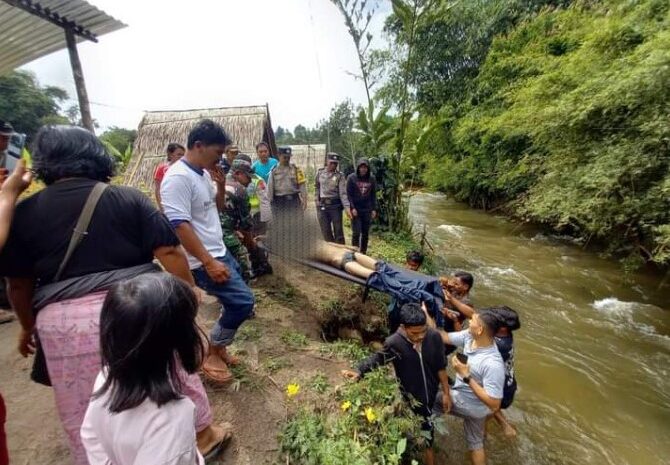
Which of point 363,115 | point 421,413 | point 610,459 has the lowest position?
point 610,459

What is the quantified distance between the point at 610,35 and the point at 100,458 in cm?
937

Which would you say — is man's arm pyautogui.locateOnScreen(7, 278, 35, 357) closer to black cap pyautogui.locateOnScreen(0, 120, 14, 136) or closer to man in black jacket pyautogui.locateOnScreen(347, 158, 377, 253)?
black cap pyautogui.locateOnScreen(0, 120, 14, 136)

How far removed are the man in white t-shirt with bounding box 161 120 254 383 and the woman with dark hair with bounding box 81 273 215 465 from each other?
113 centimetres

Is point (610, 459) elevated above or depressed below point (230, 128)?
below

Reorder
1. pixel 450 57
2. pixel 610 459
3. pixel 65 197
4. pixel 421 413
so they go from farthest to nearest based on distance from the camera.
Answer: pixel 450 57 < pixel 610 459 < pixel 421 413 < pixel 65 197

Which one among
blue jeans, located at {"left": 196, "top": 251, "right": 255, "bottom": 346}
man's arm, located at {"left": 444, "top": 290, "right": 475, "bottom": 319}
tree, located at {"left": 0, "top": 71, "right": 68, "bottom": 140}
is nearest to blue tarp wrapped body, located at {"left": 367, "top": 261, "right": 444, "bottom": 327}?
man's arm, located at {"left": 444, "top": 290, "right": 475, "bottom": 319}

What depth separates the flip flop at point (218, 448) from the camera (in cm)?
195

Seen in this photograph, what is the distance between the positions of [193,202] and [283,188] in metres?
2.76

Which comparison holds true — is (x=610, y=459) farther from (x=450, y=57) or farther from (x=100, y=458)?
(x=450, y=57)

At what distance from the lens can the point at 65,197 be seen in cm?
137

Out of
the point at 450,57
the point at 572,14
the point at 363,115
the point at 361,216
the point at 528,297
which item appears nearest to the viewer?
the point at 361,216

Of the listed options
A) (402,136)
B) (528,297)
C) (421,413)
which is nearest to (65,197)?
(421,413)

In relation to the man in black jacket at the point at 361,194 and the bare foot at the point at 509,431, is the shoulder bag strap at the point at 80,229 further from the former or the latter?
the man in black jacket at the point at 361,194

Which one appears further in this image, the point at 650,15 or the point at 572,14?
the point at 572,14
